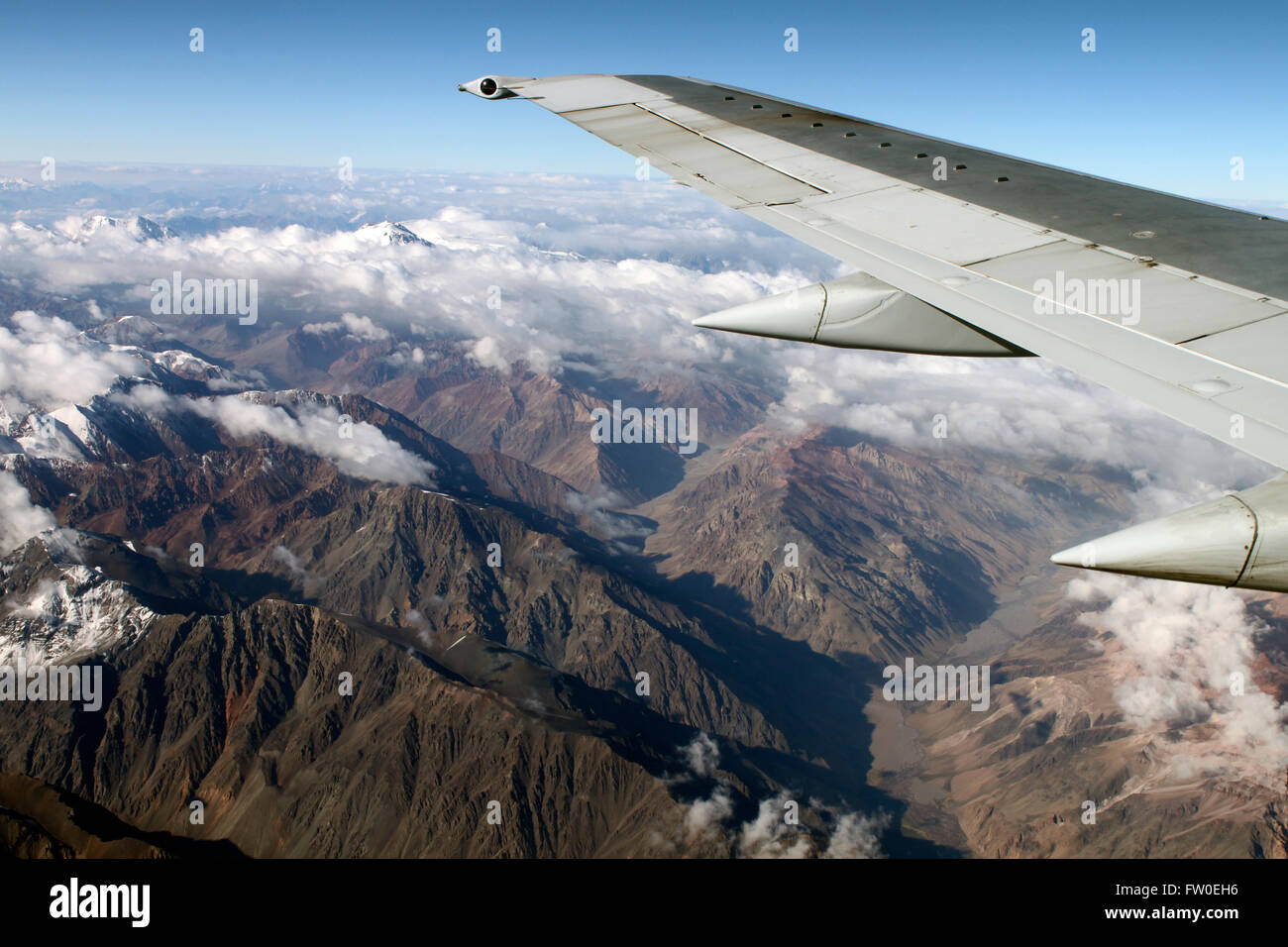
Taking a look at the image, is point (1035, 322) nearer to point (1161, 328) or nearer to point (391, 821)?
point (1161, 328)

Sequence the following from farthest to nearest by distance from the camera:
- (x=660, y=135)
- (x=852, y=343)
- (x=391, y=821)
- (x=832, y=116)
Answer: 1. (x=391, y=821)
2. (x=832, y=116)
3. (x=660, y=135)
4. (x=852, y=343)

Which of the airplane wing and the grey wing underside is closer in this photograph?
the airplane wing

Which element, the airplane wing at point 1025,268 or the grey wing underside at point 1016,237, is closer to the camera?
the airplane wing at point 1025,268
